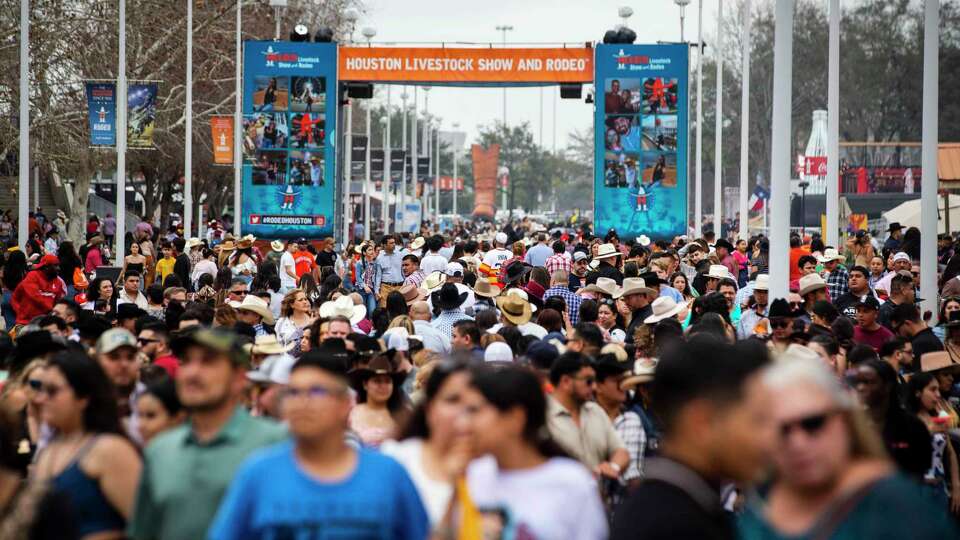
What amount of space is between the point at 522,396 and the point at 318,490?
2.53ft

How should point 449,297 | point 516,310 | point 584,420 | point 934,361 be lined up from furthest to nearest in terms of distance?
point 449,297, point 516,310, point 934,361, point 584,420

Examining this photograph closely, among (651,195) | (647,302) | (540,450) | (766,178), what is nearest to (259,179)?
(651,195)

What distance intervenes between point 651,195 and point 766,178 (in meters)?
52.0

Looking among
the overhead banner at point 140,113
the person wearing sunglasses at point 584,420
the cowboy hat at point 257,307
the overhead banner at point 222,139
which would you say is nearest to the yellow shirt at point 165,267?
the overhead banner at point 140,113

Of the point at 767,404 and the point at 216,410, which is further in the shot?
the point at 216,410

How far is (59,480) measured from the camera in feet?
20.3

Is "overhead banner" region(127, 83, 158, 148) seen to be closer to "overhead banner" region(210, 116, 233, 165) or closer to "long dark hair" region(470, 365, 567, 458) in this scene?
"overhead banner" region(210, 116, 233, 165)

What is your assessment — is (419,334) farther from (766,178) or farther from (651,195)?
(766,178)

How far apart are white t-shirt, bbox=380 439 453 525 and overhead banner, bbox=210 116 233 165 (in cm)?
3324

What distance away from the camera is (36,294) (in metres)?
Result: 18.2

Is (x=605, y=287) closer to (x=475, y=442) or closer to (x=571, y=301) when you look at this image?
(x=571, y=301)

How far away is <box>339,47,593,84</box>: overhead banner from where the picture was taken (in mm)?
38031

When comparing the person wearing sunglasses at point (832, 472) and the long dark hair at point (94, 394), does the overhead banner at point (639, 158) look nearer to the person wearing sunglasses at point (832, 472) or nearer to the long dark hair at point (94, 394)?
the long dark hair at point (94, 394)

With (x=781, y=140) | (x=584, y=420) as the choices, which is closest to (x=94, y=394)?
(x=584, y=420)
